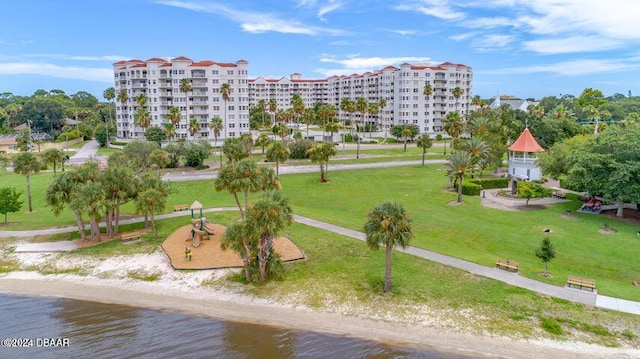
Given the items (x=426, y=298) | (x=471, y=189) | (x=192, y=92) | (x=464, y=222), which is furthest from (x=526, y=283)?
(x=192, y=92)

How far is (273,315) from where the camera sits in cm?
2517

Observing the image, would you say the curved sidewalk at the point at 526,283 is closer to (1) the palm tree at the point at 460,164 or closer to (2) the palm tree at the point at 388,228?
(2) the palm tree at the point at 388,228

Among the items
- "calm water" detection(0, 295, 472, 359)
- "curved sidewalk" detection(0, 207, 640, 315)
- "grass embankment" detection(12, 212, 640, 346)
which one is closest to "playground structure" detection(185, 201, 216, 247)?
"grass embankment" detection(12, 212, 640, 346)

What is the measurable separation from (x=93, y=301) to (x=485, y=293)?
2555 cm

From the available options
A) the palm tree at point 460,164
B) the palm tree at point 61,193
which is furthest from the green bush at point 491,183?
the palm tree at point 61,193

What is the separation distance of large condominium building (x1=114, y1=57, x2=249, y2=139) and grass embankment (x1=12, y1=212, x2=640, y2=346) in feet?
269

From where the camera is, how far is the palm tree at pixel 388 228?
24.7 meters

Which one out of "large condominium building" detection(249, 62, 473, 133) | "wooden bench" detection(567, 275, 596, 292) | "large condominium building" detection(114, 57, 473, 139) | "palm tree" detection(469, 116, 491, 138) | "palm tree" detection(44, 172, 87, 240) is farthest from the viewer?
"large condominium building" detection(249, 62, 473, 133)

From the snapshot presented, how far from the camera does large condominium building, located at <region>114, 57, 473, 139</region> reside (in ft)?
364

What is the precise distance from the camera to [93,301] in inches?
1093

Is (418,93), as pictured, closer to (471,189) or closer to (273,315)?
(471,189)

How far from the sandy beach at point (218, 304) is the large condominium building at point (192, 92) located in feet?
260

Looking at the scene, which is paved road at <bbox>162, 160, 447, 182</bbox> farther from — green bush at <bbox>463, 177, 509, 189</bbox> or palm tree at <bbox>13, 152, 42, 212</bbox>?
green bush at <bbox>463, 177, 509, 189</bbox>

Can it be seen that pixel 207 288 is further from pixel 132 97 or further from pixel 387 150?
pixel 132 97
